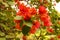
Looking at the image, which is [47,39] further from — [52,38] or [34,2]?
[34,2]

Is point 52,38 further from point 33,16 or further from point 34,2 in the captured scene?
point 34,2

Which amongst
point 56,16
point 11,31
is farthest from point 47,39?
point 56,16

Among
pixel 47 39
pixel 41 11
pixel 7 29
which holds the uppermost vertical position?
pixel 41 11

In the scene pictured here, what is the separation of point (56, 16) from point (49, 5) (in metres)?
0.62

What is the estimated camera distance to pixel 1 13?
59.4 inches

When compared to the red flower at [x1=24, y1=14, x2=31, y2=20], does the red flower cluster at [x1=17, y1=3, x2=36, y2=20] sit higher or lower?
higher

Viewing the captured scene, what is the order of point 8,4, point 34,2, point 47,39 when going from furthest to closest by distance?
point 34,2 → point 47,39 → point 8,4

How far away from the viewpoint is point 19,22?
107cm

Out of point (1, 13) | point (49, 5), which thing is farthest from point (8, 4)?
point (49, 5)

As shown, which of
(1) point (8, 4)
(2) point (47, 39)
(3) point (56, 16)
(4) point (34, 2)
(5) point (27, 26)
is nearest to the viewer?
(5) point (27, 26)

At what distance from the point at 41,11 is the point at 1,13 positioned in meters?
0.48

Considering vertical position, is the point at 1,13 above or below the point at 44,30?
above

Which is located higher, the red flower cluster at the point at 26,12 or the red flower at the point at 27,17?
the red flower cluster at the point at 26,12

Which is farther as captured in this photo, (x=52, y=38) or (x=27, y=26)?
(x=52, y=38)
